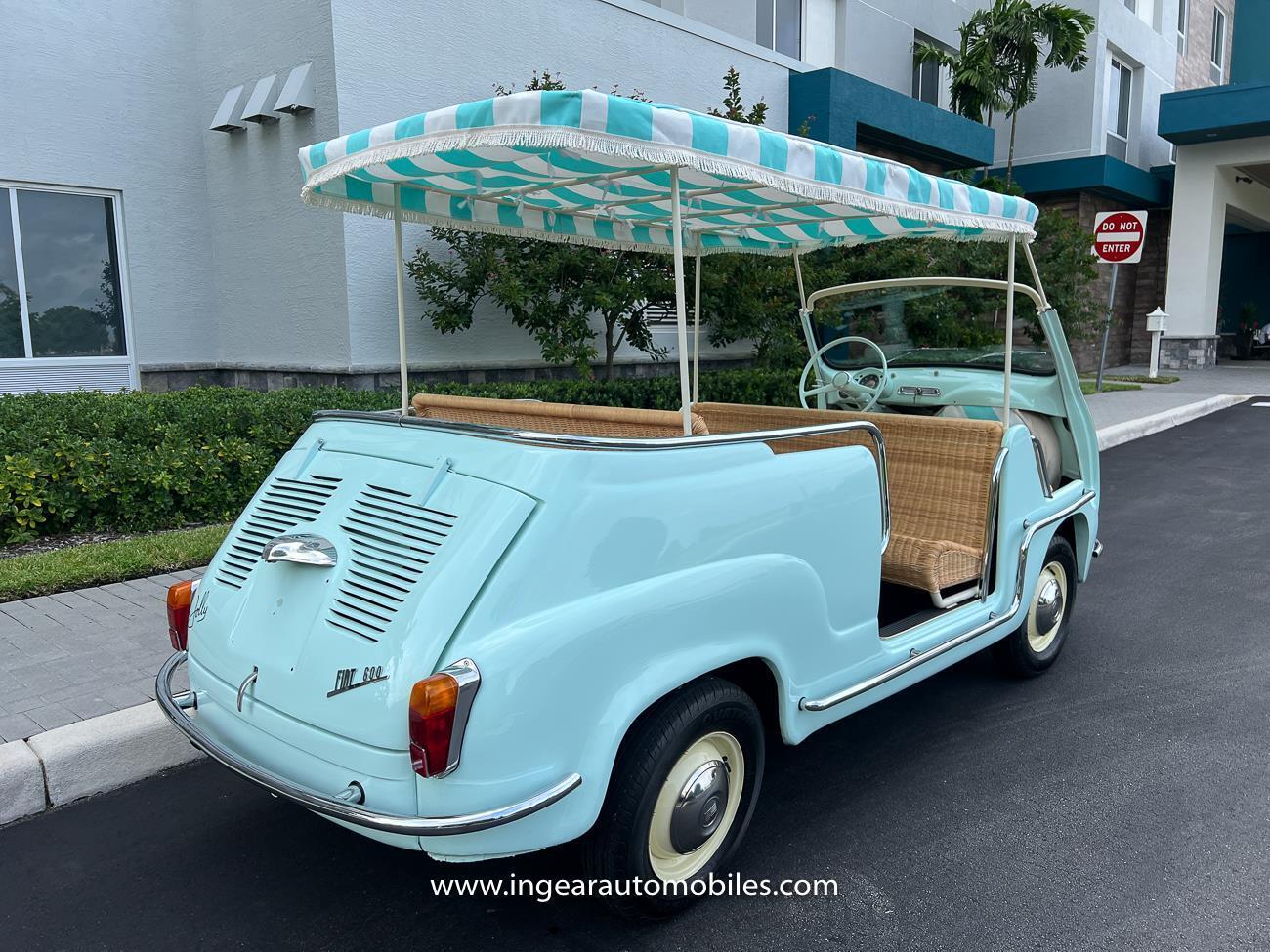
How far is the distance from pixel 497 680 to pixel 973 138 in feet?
54.6

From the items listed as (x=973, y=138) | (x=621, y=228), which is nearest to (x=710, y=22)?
(x=973, y=138)

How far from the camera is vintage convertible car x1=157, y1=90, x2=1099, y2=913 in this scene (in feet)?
7.09

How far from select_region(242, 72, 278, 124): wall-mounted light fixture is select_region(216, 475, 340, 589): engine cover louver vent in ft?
22.3

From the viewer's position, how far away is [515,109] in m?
2.36

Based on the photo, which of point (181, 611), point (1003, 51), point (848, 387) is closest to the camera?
point (181, 611)

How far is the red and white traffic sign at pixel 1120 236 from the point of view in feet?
43.9

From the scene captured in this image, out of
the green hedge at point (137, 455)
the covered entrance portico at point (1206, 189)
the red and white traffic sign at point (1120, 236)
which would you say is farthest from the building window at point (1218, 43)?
the green hedge at point (137, 455)

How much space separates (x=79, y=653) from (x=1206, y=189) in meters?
22.7

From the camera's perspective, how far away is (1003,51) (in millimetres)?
17016

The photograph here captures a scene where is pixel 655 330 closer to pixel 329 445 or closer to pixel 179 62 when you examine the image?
pixel 179 62

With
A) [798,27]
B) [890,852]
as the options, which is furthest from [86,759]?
[798,27]

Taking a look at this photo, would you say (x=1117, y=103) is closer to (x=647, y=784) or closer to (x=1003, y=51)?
(x=1003, y=51)

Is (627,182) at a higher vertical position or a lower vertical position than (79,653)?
higher

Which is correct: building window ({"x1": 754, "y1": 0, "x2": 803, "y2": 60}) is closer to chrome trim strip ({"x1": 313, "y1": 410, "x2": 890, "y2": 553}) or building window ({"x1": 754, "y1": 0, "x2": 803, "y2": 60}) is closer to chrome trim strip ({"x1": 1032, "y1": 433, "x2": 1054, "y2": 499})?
chrome trim strip ({"x1": 1032, "y1": 433, "x2": 1054, "y2": 499})
